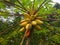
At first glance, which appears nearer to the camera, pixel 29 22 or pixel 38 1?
pixel 29 22

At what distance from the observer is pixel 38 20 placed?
107 inches

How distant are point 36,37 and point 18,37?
607 mm

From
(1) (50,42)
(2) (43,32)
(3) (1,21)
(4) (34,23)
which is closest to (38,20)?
(4) (34,23)

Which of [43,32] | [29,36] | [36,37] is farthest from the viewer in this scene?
[36,37]

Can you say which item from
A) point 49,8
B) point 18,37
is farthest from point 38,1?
point 18,37

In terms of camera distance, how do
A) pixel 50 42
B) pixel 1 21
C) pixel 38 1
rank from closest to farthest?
pixel 38 1 < pixel 50 42 < pixel 1 21

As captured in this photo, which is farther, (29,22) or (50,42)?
(50,42)

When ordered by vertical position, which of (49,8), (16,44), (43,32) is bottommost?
(16,44)

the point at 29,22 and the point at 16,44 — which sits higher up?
the point at 29,22

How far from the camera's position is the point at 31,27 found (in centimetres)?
262

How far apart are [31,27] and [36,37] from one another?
10.3ft

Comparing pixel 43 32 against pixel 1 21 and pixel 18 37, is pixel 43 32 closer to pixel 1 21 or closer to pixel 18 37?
pixel 18 37

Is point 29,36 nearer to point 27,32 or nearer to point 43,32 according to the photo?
point 27,32

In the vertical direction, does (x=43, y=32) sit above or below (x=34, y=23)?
below
